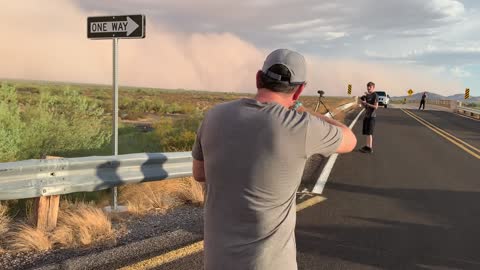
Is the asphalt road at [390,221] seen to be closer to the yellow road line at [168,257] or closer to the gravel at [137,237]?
the yellow road line at [168,257]

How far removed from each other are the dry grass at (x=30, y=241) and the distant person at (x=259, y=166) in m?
3.21

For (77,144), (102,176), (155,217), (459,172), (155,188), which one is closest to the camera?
(102,176)

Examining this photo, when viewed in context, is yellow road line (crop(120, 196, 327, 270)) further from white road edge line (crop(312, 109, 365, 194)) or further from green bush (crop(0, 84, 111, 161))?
green bush (crop(0, 84, 111, 161))

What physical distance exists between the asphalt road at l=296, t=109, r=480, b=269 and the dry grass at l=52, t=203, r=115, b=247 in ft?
7.17

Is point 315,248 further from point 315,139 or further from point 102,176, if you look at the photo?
point 315,139

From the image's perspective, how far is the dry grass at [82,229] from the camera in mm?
4738

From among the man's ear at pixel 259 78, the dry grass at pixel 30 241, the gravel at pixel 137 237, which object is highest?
the man's ear at pixel 259 78

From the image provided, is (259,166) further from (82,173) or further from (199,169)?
(82,173)

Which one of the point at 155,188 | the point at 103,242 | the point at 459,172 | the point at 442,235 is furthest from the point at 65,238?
the point at 459,172

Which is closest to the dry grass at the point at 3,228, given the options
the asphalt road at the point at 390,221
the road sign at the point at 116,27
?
the asphalt road at the point at 390,221

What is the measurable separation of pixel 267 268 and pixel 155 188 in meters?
5.43

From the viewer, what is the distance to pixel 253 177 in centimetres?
187

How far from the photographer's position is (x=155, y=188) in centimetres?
713

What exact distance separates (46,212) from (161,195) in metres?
2.00
